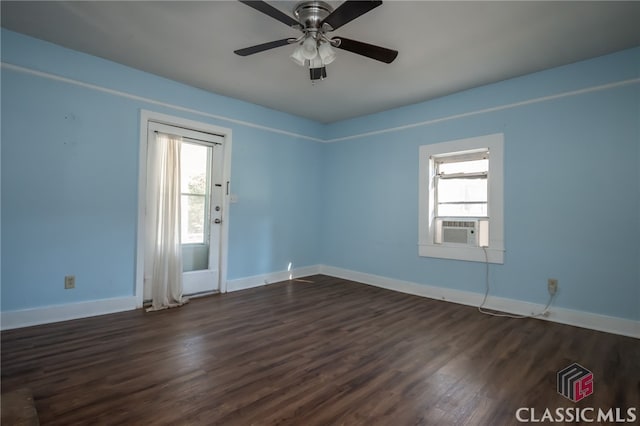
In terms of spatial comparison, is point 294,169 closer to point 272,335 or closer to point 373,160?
point 373,160

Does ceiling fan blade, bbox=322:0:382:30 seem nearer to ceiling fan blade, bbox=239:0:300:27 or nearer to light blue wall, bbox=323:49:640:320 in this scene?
ceiling fan blade, bbox=239:0:300:27

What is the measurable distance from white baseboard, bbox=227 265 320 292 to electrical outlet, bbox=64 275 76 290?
169cm

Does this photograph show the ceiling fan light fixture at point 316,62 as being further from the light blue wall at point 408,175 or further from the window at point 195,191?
the window at point 195,191

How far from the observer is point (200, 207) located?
4047 mm

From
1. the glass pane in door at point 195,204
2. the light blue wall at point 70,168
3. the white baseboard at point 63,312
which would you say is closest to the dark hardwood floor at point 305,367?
the white baseboard at point 63,312

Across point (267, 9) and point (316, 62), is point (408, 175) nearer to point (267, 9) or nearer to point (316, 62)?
point (316, 62)

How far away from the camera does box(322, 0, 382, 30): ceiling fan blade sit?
1767mm

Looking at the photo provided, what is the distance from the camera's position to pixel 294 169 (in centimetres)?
509

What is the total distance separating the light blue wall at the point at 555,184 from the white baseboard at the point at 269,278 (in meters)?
1.45

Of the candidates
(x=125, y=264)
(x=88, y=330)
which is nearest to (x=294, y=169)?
(x=125, y=264)

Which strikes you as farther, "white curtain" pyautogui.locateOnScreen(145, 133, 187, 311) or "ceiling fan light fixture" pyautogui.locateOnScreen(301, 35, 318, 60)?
"white curtain" pyautogui.locateOnScreen(145, 133, 187, 311)

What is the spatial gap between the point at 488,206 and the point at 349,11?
2.82 m

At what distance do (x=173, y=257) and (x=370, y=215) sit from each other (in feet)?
9.38

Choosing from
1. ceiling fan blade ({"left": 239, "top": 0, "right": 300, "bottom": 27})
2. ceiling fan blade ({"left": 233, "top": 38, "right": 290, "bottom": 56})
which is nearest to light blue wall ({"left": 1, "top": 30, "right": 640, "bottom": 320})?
ceiling fan blade ({"left": 233, "top": 38, "right": 290, "bottom": 56})
